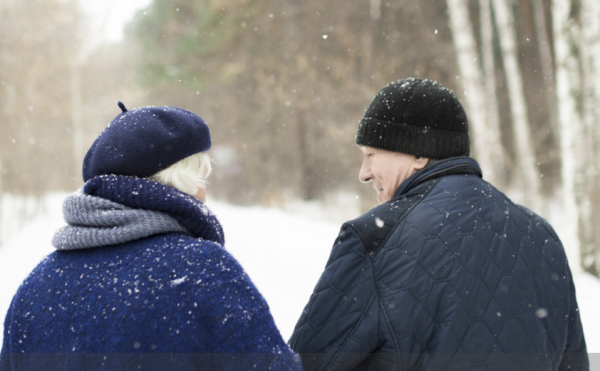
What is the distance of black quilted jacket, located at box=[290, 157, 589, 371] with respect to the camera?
1253 millimetres

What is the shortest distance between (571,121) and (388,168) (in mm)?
5147

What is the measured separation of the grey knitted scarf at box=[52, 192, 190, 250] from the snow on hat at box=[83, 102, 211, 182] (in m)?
0.12

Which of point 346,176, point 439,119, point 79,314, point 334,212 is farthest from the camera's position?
point 346,176

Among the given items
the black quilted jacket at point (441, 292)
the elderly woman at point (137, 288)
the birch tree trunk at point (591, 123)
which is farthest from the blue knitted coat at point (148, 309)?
the birch tree trunk at point (591, 123)

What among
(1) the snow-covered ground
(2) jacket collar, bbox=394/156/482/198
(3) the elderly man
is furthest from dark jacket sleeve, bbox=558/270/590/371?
(1) the snow-covered ground

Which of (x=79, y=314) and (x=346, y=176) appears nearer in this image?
(x=79, y=314)

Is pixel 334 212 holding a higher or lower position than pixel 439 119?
lower

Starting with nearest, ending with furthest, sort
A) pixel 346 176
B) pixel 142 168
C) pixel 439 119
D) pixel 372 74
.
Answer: pixel 142 168, pixel 439 119, pixel 372 74, pixel 346 176

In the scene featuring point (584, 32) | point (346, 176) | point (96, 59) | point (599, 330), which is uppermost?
point (96, 59)

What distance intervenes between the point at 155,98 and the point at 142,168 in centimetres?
1964

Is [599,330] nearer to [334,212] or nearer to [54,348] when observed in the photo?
[54,348]

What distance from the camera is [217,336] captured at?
108cm

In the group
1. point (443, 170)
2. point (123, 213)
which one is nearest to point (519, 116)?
point (443, 170)

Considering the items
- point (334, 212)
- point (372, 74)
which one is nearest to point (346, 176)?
point (334, 212)
